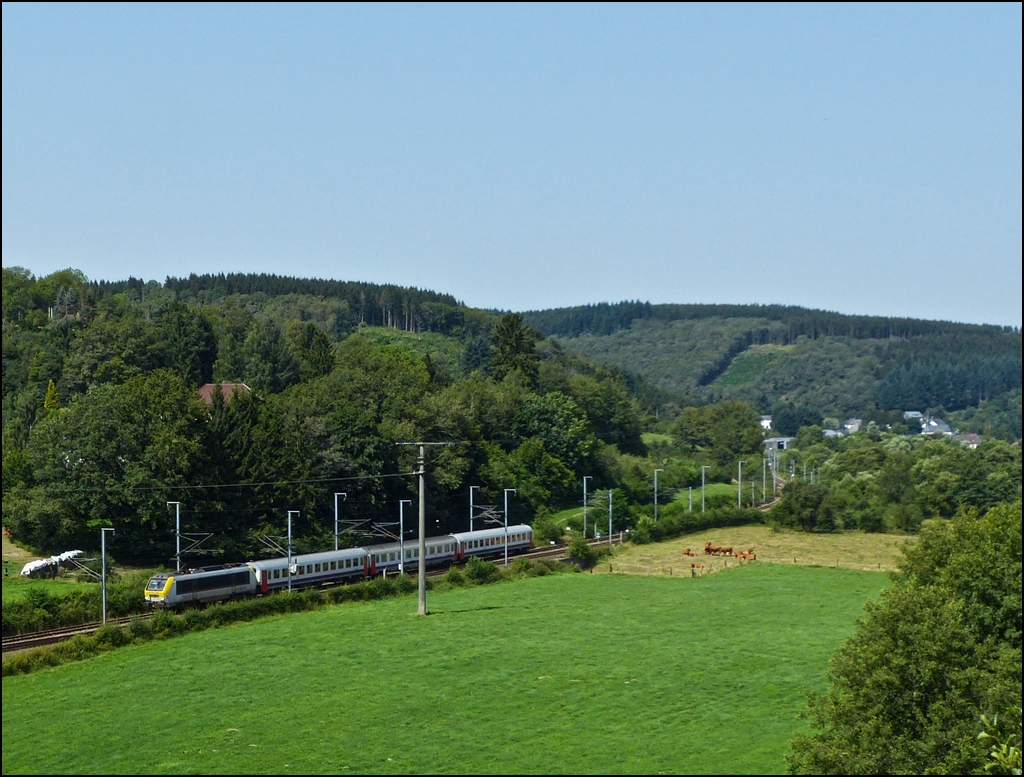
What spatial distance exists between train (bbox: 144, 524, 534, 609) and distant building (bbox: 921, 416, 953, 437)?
103632mm

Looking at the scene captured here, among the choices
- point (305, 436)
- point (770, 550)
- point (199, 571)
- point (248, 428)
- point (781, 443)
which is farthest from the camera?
point (781, 443)

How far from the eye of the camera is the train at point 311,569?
4144 centimetres

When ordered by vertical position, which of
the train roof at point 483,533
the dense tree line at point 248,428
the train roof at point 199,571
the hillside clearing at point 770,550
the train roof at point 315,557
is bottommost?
the hillside clearing at point 770,550

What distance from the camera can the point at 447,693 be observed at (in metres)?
30.3

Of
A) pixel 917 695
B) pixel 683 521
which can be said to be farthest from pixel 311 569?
pixel 683 521

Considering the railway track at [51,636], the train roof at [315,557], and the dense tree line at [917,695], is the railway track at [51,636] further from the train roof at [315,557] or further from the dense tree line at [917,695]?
the dense tree line at [917,695]

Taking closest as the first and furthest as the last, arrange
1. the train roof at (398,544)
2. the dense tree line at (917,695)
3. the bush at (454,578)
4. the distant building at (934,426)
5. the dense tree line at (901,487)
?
1. the dense tree line at (917,695)
2. the bush at (454,578)
3. the train roof at (398,544)
4. the dense tree line at (901,487)
5. the distant building at (934,426)

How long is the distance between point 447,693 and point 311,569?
18644mm

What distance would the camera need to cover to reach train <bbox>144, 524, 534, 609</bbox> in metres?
41.4

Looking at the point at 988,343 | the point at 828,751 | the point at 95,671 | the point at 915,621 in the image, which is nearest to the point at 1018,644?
the point at 915,621

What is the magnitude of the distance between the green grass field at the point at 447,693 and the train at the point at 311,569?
11.3 feet

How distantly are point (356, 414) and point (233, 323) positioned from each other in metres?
34.6

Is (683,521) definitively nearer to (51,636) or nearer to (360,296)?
(51,636)

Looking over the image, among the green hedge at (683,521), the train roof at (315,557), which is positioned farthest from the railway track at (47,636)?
the green hedge at (683,521)
